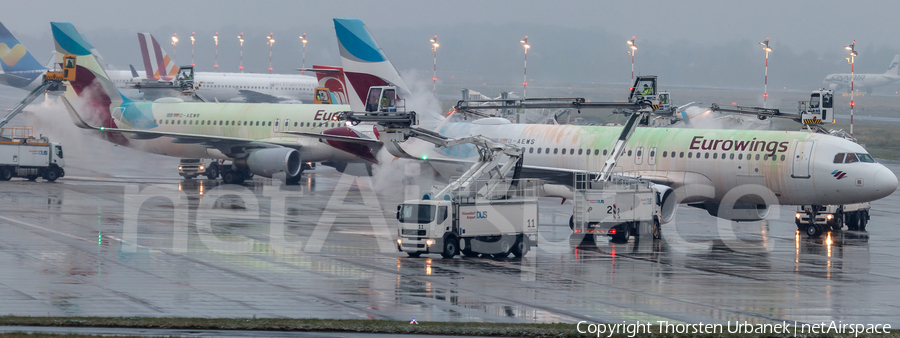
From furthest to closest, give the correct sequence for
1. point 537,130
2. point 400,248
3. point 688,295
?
point 537,130, point 400,248, point 688,295

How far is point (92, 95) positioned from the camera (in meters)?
60.2

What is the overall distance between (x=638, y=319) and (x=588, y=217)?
44.8 feet

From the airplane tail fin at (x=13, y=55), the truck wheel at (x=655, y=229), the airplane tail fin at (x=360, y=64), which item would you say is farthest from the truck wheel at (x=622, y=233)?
the airplane tail fin at (x=13, y=55)

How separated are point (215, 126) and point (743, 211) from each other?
3358 cm

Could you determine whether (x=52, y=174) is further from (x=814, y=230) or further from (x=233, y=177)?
(x=814, y=230)

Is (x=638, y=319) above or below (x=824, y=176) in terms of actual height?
below

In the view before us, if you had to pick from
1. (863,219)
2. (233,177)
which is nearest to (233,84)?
(233,177)

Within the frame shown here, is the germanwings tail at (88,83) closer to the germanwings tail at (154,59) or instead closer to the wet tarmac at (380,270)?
the wet tarmac at (380,270)

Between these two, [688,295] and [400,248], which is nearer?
[688,295]

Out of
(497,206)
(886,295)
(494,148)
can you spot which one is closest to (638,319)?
(886,295)

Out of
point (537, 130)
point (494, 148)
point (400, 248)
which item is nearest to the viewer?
point (400, 248)

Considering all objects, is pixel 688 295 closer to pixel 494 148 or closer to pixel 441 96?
pixel 494 148

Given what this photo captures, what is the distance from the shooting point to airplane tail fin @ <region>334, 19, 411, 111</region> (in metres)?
45.5

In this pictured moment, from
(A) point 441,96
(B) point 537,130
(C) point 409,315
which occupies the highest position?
Answer: (A) point 441,96
